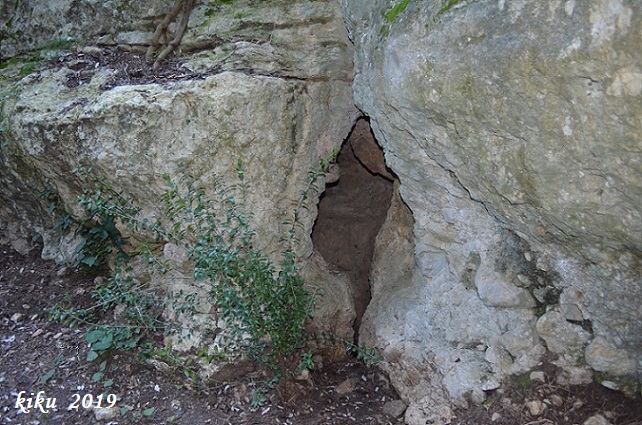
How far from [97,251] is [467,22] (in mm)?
3035

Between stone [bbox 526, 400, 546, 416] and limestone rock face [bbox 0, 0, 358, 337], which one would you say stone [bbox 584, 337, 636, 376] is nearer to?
stone [bbox 526, 400, 546, 416]

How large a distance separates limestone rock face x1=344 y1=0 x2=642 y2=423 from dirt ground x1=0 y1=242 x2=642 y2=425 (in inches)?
6.8

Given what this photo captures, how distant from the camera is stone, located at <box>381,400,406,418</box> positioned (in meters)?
3.77

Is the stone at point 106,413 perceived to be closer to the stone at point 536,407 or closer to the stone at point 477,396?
→ the stone at point 477,396

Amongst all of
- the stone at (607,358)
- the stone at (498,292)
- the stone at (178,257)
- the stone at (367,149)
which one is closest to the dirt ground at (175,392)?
the stone at (607,358)

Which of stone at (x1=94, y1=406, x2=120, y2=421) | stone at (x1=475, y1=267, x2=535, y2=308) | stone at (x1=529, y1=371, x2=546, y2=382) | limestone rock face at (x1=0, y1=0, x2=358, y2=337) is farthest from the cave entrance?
stone at (x1=94, y1=406, x2=120, y2=421)

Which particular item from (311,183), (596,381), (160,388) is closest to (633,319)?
(596,381)

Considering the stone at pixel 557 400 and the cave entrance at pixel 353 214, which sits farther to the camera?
the cave entrance at pixel 353 214

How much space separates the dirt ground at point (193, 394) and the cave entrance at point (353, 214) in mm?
913

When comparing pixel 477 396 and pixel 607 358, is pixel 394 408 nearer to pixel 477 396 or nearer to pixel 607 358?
pixel 477 396

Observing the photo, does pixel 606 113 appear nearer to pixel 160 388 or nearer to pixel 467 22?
pixel 467 22

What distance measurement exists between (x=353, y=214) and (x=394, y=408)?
1739mm

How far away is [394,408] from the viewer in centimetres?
380

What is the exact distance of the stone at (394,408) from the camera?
3771mm
